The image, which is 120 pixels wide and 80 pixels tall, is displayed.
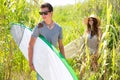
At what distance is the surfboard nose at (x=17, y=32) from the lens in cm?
406

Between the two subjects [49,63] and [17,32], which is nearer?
[49,63]

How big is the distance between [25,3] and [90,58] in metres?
0.95

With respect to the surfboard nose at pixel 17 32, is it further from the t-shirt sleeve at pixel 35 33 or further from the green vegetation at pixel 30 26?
the t-shirt sleeve at pixel 35 33

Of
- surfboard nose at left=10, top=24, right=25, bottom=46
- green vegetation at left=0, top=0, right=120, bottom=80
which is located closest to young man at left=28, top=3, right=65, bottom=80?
green vegetation at left=0, top=0, right=120, bottom=80

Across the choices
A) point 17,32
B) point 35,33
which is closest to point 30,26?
point 17,32

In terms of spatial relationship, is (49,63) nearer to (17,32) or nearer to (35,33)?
(35,33)

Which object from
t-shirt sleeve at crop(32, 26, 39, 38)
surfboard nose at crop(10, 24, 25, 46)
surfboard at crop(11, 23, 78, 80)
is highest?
t-shirt sleeve at crop(32, 26, 39, 38)

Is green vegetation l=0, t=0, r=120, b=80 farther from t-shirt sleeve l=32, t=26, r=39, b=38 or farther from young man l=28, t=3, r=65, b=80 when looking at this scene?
t-shirt sleeve l=32, t=26, r=39, b=38

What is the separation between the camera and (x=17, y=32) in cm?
442

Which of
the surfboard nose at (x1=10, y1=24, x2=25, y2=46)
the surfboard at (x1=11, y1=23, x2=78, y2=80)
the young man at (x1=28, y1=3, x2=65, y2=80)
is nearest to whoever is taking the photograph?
the young man at (x1=28, y1=3, x2=65, y2=80)

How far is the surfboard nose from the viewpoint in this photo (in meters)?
4.06

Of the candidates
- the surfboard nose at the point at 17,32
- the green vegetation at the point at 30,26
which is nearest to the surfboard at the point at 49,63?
the surfboard nose at the point at 17,32

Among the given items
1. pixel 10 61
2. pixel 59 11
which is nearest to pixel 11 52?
pixel 10 61

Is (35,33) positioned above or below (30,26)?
above
